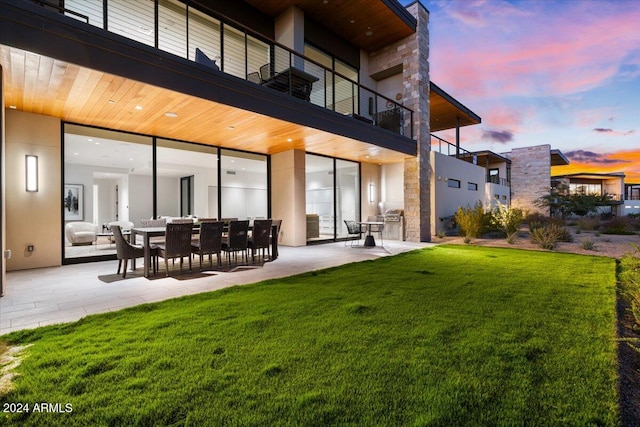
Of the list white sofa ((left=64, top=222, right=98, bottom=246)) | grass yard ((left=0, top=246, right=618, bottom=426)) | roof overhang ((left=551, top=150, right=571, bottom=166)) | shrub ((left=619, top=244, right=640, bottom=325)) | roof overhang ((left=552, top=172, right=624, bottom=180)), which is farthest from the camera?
roof overhang ((left=552, top=172, right=624, bottom=180))

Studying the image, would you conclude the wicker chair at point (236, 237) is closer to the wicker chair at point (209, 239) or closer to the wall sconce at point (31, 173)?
the wicker chair at point (209, 239)

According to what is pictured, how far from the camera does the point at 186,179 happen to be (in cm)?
1220

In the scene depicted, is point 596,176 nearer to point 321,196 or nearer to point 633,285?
point 321,196

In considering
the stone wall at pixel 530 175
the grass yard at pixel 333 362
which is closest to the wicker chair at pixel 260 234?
the grass yard at pixel 333 362

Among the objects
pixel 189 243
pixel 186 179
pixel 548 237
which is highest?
pixel 186 179

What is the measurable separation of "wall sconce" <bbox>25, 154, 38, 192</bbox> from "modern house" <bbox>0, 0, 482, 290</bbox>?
2 cm

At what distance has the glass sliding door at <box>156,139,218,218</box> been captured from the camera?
8.99 m

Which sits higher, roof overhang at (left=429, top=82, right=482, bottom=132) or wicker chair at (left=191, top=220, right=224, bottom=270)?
roof overhang at (left=429, top=82, right=482, bottom=132)

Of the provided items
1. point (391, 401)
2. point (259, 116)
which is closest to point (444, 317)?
Answer: point (391, 401)

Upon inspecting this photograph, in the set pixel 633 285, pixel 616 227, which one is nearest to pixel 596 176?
pixel 616 227

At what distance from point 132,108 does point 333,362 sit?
19.6 ft

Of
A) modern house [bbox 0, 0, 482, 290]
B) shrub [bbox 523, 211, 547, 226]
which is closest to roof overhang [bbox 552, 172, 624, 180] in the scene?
shrub [bbox 523, 211, 547, 226]

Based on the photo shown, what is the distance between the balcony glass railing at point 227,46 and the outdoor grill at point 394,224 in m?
2.98

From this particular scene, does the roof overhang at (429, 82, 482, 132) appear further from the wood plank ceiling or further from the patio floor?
the patio floor
